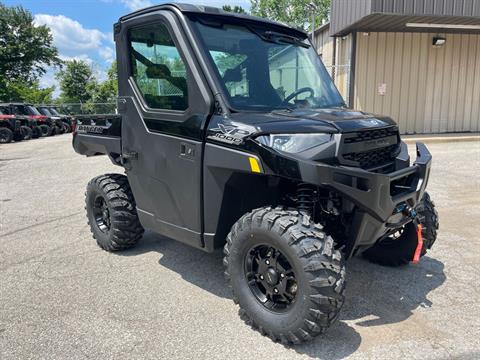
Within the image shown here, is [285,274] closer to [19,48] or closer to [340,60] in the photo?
[340,60]

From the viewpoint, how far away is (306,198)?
10.5 feet

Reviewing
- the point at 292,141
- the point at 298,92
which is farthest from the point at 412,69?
the point at 292,141

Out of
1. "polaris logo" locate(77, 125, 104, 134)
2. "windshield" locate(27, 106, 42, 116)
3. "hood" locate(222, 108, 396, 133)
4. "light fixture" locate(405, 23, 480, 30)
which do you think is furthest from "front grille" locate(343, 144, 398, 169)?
"windshield" locate(27, 106, 42, 116)

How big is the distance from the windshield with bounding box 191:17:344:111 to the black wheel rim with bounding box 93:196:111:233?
233cm

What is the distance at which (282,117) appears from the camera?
310 centimetres

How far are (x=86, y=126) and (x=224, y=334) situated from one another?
120 inches

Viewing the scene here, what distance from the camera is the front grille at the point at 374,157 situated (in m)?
3.10

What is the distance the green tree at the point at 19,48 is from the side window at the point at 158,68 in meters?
36.6

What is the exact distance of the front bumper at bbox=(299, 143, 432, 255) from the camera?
274 cm

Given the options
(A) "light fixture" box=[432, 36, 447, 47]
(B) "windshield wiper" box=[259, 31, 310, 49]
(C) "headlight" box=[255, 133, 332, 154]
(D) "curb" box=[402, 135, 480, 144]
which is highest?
(A) "light fixture" box=[432, 36, 447, 47]

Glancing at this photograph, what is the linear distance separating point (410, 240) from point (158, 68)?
9.11 ft

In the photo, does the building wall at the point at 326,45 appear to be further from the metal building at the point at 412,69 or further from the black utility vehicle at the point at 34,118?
the black utility vehicle at the point at 34,118

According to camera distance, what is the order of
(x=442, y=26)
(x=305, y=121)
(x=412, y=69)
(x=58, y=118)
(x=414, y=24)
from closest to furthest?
(x=305, y=121) → (x=414, y=24) → (x=442, y=26) → (x=412, y=69) → (x=58, y=118)

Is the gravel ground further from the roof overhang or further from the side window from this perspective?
the roof overhang
